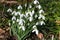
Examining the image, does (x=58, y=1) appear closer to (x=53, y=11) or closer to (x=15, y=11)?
(x=53, y=11)

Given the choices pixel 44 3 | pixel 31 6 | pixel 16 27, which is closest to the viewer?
pixel 16 27

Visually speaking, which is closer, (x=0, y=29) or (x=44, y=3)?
(x=0, y=29)

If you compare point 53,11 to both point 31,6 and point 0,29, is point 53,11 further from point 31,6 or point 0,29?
point 0,29

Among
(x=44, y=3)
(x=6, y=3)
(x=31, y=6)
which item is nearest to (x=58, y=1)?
(x=44, y=3)

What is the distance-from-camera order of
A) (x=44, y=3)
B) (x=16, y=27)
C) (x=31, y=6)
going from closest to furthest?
(x=16, y=27) → (x=31, y=6) → (x=44, y=3)

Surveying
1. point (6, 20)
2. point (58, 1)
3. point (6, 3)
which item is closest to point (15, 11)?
point (6, 20)

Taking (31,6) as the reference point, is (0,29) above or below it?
below

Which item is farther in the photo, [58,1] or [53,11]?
[58,1]
